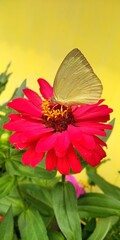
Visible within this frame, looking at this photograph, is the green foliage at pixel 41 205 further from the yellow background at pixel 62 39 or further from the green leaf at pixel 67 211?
the yellow background at pixel 62 39

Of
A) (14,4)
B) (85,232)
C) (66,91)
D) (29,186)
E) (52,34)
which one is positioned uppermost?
(14,4)

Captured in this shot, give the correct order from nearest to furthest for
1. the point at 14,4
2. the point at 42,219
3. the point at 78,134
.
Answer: the point at 78,134 → the point at 42,219 → the point at 14,4

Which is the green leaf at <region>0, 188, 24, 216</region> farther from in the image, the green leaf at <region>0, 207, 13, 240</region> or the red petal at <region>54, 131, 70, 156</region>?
the red petal at <region>54, 131, 70, 156</region>

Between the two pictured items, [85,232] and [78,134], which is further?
[85,232]

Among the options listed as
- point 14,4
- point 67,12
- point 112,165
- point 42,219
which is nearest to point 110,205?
point 42,219

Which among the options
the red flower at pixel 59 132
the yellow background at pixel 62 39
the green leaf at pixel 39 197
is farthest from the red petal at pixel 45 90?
the yellow background at pixel 62 39

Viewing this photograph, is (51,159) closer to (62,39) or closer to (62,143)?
(62,143)

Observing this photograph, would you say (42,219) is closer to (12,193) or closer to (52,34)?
(12,193)
